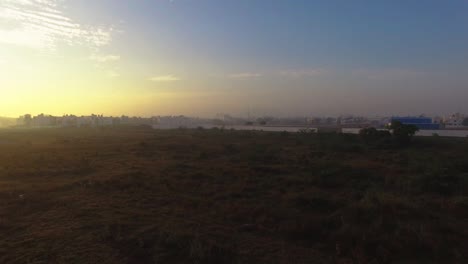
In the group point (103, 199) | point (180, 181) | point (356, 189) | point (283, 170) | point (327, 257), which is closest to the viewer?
point (327, 257)

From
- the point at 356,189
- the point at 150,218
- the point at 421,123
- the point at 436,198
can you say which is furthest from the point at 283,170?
the point at 421,123

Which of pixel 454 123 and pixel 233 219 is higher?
pixel 454 123

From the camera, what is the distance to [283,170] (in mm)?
14648

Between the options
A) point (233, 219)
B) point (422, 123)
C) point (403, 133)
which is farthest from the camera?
point (422, 123)

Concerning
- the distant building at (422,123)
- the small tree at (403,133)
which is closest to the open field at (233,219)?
the small tree at (403,133)

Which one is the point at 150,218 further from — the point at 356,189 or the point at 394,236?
the point at 356,189

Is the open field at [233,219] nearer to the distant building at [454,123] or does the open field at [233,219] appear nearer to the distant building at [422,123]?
the distant building at [422,123]

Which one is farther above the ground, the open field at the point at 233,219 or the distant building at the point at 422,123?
the distant building at the point at 422,123

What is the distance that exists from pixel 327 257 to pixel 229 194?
15.2ft

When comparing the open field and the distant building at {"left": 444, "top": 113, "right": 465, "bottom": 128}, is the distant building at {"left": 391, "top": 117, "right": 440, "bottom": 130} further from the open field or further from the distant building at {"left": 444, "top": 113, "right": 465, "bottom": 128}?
the open field

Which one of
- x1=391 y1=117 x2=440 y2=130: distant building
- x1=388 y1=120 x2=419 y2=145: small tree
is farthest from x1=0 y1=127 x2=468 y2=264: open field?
x1=391 y1=117 x2=440 y2=130: distant building

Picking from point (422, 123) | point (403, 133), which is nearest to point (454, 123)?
point (422, 123)

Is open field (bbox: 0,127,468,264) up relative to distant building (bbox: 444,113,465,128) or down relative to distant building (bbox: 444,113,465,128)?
down

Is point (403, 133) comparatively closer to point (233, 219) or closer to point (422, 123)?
point (233, 219)
